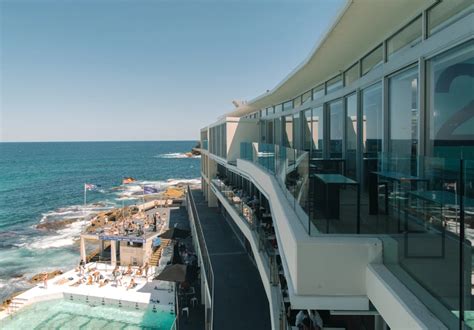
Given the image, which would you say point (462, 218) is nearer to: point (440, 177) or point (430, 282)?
point (440, 177)

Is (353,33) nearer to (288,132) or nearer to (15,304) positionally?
(288,132)

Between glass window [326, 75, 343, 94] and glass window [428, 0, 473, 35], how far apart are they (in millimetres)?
5151

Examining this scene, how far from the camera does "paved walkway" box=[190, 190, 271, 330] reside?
37.8 feet

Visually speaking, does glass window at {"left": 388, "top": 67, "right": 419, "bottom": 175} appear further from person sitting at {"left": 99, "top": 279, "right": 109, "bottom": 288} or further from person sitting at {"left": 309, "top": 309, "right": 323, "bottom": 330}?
person sitting at {"left": 99, "top": 279, "right": 109, "bottom": 288}

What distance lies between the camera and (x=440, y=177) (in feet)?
10.1

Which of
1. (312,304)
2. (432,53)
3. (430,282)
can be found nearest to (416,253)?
(430,282)

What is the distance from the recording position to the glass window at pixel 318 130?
1285cm

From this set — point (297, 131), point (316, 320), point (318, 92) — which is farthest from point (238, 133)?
point (316, 320)

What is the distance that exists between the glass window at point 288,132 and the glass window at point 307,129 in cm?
215

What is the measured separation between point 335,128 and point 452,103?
19.7 ft

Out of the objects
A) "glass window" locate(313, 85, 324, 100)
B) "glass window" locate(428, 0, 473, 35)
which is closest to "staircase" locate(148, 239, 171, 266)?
"glass window" locate(313, 85, 324, 100)

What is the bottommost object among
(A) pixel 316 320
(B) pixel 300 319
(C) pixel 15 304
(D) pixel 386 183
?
(C) pixel 15 304

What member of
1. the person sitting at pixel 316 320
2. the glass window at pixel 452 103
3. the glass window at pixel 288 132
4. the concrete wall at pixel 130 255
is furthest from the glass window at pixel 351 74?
the concrete wall at pixel 130 255

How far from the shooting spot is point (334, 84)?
12.2 m
